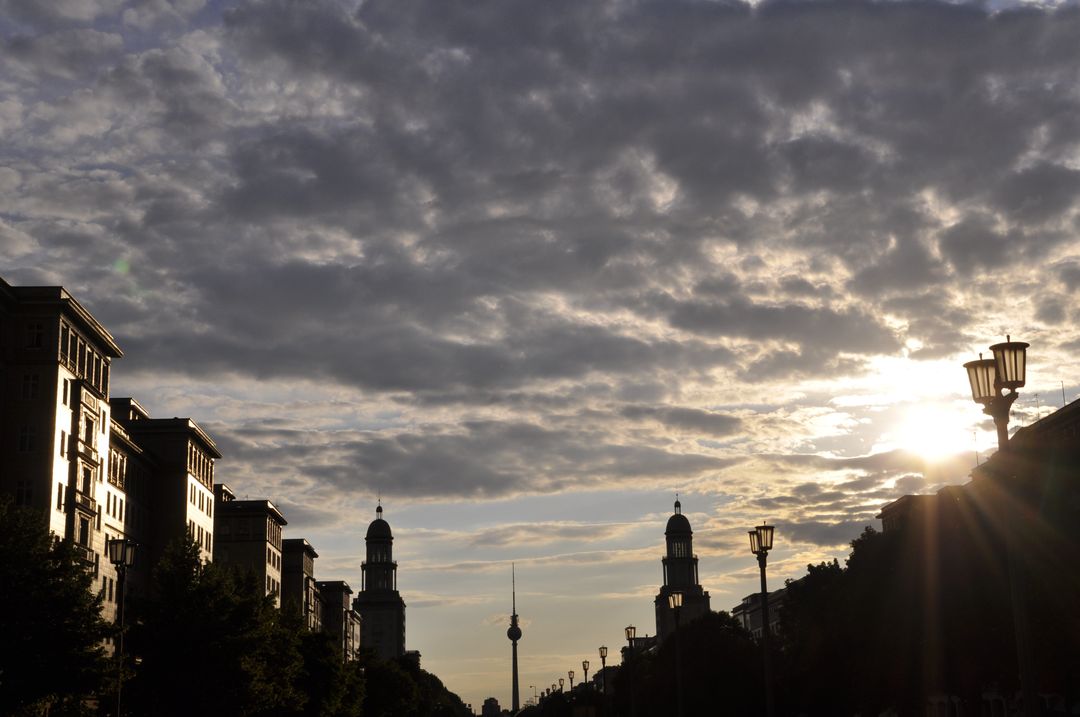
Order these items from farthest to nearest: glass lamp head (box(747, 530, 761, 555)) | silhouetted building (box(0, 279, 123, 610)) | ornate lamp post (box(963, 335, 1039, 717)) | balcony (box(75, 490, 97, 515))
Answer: balcony (box(75, 490, 97, 515))
silhouetted building (box(0, 279, 123, 610))
glass lamp head (box(747, 530, 761, 555))
ornate lamp post (box(963, 335, 1039, 717))

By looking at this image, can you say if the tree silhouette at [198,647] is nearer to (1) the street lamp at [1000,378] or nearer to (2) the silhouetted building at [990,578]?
(2) the silhouetted building at [990,578]

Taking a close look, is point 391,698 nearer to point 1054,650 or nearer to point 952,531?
point 952,531

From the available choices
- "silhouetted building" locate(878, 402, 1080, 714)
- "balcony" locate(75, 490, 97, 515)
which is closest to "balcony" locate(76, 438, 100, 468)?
"balcony" locate(75, 490, 97, 515)

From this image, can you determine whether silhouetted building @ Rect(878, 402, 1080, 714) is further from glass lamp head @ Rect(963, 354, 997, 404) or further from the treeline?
the treeline

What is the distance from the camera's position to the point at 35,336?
8788 centimetres

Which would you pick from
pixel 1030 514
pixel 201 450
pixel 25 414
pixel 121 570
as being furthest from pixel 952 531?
pixel 201 450

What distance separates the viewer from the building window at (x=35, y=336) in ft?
287

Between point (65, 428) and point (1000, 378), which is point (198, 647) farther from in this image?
point (1000, 378)

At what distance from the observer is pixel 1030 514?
58.3m

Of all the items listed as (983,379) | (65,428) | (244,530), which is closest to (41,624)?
(65,428)

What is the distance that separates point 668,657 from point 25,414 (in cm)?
6511

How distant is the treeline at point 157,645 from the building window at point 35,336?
21.4 meters

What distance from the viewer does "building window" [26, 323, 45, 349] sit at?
8762 centimetres

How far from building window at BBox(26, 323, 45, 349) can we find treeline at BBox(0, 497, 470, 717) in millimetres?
21385
